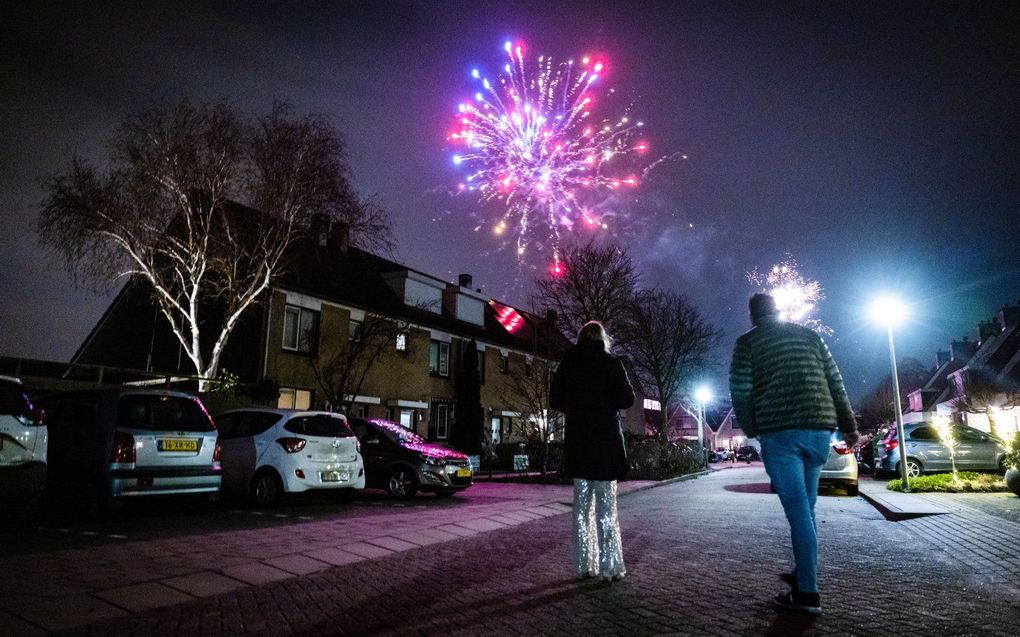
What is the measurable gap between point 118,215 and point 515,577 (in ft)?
54.1

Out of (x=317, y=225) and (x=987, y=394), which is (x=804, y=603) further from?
(x=987, y=394)

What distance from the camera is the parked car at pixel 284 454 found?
9680mm

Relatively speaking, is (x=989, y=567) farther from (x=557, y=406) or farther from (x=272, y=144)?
(x=272, y=144)

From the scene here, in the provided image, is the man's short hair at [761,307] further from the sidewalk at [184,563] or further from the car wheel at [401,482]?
the car wheel at [401,482]

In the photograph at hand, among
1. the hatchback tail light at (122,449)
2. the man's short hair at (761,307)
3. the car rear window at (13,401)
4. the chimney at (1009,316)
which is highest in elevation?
the chimney at (1009,316)

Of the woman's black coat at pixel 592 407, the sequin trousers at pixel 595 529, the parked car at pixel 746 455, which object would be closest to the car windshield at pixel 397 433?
the woman's black coat at pixel 592 407

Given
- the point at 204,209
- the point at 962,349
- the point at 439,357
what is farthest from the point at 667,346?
the point at 962,349

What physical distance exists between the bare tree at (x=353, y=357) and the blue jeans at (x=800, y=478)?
48.2 feet

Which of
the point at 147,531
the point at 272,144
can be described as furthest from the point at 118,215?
the point at 147,531

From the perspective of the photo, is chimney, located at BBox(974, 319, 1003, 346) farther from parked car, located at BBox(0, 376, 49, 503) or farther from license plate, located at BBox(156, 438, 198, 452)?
parked car, located at BBox(0, 376, 49, 503)

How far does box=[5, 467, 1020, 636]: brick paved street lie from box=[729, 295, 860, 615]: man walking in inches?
14.4

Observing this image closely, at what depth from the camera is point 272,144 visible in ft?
59.9

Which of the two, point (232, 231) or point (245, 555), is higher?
point (232, 231)

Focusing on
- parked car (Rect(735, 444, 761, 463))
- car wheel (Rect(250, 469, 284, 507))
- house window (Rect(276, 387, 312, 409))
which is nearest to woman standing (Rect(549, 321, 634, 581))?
car wheel (Rect(250, 469, 284, 507))
